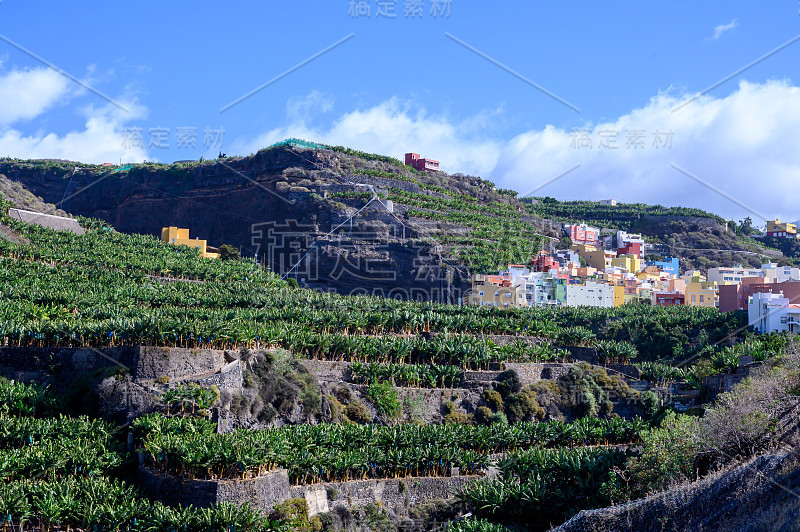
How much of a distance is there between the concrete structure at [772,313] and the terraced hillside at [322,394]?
1313 mm

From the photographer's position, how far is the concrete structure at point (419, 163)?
10450 cm

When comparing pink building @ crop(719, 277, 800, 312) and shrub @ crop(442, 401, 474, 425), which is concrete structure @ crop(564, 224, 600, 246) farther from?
shrub @ crop(442, 401, 474, 425)

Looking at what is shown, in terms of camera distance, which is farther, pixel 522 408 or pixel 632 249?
pixel 632 249

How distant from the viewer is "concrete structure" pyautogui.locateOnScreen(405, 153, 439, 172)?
4114 inches

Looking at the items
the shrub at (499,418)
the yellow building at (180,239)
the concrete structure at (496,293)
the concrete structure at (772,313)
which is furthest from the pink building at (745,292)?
the yellow building at (180,239)

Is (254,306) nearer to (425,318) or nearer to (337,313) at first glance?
(337,313)

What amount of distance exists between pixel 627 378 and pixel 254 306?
20836 millimetres

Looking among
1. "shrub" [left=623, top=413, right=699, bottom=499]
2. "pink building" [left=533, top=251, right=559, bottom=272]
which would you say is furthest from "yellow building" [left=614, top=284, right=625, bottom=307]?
"shrub" [left=623, top=413, right=699, bottom=499]

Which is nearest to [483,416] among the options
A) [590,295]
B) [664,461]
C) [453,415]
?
[453,415]

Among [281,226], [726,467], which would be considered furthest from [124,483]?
[281,226]

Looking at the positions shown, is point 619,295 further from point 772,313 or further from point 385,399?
point 385,399

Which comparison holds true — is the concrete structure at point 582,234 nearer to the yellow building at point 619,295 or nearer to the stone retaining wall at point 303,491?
the yellow building at point 619,295

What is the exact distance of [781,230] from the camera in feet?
403

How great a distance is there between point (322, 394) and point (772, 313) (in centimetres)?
2966
